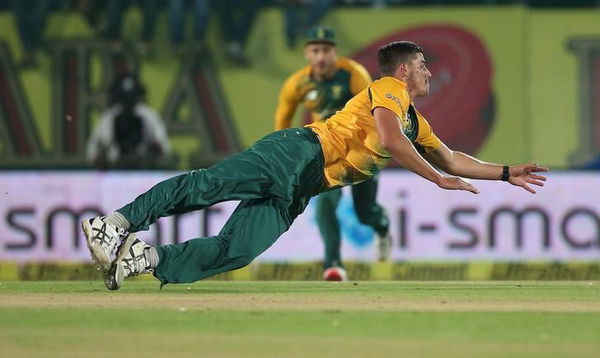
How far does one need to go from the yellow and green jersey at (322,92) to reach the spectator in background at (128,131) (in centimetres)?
419

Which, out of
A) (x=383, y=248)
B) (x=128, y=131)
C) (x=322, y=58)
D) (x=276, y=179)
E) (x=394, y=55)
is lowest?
(x=383, y=248)

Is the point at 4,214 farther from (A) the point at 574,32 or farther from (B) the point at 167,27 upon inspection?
(A) the point at 574,32

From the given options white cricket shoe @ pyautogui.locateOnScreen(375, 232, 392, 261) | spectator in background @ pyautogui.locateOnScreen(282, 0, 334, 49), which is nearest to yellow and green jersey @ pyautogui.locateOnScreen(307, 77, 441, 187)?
white cricket shoe @ pyautogui.locateOnScreen(375, 232, 392, 261)

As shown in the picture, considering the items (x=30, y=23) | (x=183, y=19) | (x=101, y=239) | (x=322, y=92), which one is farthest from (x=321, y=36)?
(x=30, y=23)

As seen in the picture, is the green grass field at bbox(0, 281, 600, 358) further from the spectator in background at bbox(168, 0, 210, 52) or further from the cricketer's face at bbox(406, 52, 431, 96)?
the spectator in background at bbox(168, 0, 210, 52)

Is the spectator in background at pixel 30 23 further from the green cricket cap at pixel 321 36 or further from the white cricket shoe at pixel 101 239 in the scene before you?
the white cricket shoe at pixel 101 239

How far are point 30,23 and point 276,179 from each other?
8190 mm

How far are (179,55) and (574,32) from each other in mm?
4030

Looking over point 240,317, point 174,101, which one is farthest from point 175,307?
point 174,101

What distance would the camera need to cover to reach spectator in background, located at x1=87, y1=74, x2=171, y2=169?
1622 cm

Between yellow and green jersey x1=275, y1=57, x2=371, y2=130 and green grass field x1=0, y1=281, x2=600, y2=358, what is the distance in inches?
99.0

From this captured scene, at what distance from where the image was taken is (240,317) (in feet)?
25.0

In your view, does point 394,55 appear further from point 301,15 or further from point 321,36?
point 301,15

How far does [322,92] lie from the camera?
12.2 meters
